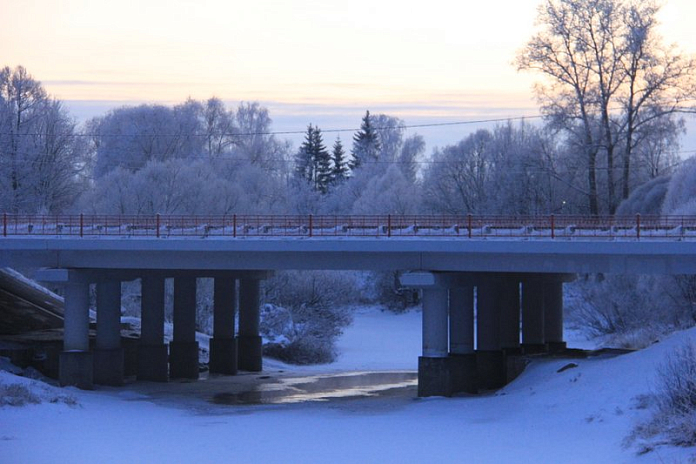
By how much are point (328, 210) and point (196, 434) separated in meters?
86.9

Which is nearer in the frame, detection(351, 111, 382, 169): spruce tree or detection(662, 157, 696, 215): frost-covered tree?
detection(662, 157, 696, 215): frost-covered tree

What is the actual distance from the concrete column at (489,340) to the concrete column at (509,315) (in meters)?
2.35

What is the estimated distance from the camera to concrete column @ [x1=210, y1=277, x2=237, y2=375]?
188 feet

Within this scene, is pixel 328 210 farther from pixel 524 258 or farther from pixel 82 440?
pixel 82 440

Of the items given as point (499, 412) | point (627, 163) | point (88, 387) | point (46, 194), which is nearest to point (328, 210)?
point (46, 194)

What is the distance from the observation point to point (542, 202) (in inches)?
3573

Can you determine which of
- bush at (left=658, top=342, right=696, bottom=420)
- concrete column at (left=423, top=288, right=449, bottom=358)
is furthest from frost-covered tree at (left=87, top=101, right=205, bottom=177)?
bush at (left=658, top=342, right=696, bottom=420)

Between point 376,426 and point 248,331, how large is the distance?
91.4ft

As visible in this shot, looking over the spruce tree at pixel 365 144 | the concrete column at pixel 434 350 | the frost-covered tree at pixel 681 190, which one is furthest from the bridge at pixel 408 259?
the spruce tree at pixel 365 144

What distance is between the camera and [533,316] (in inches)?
2016

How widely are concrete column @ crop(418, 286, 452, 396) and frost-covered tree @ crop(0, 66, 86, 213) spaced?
1674 inches

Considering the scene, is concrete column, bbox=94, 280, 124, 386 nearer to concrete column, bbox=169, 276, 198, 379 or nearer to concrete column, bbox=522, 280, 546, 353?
concrete column, bbox=169, 276, 198, 379

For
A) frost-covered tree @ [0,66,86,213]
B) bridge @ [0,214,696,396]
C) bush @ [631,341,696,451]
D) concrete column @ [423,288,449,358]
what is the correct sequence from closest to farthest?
bush @ [631,341,696,451] < bridge @ [0,214,696,396] < concrete column @ [423,288,449,358] < frost-covered tree @ [0,66,86,213]

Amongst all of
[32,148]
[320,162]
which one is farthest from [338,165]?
[32,148]
